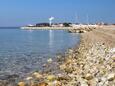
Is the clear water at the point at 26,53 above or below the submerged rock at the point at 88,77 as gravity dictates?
below

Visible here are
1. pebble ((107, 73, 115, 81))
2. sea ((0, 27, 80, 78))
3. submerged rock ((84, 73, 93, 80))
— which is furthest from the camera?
sea ((0, 27, 80, 78))

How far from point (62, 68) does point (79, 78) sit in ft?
18.5

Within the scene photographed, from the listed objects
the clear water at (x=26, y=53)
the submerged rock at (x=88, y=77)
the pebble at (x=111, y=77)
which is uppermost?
the pebble at (x=111, y=77)

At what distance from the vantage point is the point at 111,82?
10.7m

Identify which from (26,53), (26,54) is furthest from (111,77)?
(26,53)

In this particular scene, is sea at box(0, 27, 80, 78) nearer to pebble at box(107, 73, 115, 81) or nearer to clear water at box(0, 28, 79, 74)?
clear water at box(0, 28, 79, 74)

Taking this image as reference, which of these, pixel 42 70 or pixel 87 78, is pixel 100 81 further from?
pixel 42 70

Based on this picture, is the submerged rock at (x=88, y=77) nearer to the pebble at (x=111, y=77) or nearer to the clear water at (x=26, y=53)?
the pebble at (x=111, y=77)

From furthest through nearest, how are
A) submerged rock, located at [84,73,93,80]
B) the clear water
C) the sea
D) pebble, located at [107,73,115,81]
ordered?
the clear water → the sea → submerged rock, located at [84,73,93,80] → pebble, located at [107,73,115,81]

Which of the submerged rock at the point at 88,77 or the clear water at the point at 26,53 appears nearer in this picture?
the submerged rock at the point at 88,77

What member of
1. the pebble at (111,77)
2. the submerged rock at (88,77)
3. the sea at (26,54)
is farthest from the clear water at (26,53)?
the pebble at (111,77)

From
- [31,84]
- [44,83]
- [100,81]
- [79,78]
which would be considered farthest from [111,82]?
[31,84]

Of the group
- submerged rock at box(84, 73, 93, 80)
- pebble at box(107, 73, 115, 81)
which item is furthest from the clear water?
pebble at box(107, 73, 115, 81)

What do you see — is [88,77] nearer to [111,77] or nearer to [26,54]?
[111,77]
